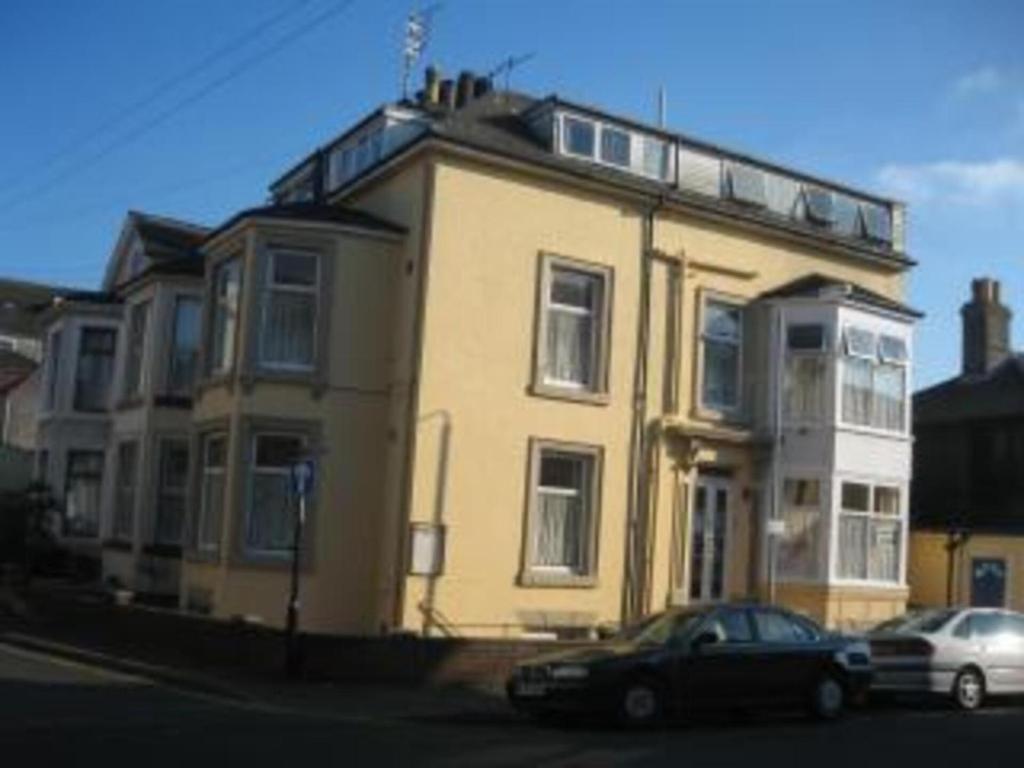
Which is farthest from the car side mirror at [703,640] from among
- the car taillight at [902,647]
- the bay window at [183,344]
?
the bay window at [183,344]

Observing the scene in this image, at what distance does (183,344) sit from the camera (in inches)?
1287

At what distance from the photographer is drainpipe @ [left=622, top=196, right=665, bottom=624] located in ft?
91.1

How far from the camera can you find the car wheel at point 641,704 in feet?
59.2

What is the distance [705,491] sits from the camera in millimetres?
29328

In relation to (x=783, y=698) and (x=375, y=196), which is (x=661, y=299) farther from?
(x=783, y=698)

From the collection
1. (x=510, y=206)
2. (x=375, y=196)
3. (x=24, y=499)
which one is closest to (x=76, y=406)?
(x=24, y=499)

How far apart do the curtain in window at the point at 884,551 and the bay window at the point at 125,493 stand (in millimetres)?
14855

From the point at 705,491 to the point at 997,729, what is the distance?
1056 centimetres

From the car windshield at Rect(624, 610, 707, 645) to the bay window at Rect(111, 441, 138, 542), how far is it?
655 inches

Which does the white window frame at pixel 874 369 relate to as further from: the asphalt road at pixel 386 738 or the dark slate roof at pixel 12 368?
the dark slate roof at pixel 12 368

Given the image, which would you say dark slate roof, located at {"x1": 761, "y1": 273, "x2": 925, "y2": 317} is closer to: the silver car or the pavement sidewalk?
the silver car

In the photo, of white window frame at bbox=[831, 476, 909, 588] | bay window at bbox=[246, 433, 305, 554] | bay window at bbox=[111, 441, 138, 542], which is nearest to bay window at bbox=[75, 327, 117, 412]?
bay window at bbox=[111, 441, 138, 542]

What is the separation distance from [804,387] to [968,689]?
8372 mm

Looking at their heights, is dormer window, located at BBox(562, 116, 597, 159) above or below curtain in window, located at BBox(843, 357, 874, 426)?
above
